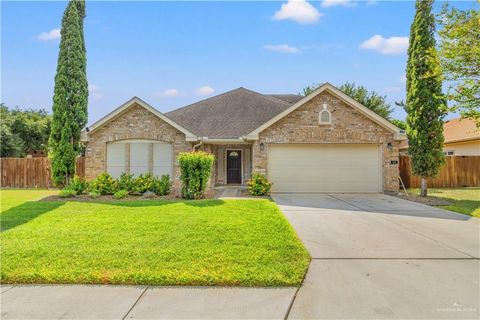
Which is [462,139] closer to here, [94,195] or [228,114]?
[228,114]

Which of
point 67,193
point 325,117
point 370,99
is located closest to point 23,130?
point 67,193

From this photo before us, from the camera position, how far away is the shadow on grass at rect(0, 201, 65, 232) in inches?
279

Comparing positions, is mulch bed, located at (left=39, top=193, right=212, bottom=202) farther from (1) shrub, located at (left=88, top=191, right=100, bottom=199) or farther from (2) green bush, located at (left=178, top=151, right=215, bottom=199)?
(2) green bush, located at (left=178, top=151, right=215, bottom=199)

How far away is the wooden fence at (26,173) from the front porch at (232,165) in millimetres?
9806

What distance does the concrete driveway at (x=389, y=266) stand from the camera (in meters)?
3.29

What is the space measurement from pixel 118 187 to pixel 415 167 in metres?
12.7

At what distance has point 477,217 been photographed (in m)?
8.43

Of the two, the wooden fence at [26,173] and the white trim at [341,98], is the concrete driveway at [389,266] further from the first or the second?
the wooden fence at [26,173]

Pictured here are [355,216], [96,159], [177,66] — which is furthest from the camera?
[177,66]

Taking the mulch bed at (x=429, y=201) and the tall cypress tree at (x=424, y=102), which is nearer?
the mulch bed at (x=429, y=201)

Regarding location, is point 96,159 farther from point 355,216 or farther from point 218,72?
point 355,216

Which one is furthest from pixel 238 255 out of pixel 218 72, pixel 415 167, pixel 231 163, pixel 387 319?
Result: pixel 218 72

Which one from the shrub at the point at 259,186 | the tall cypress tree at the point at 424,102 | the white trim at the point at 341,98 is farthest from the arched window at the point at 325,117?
the shrub at the point at 259,186

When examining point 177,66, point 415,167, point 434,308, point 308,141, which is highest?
point 177,66
